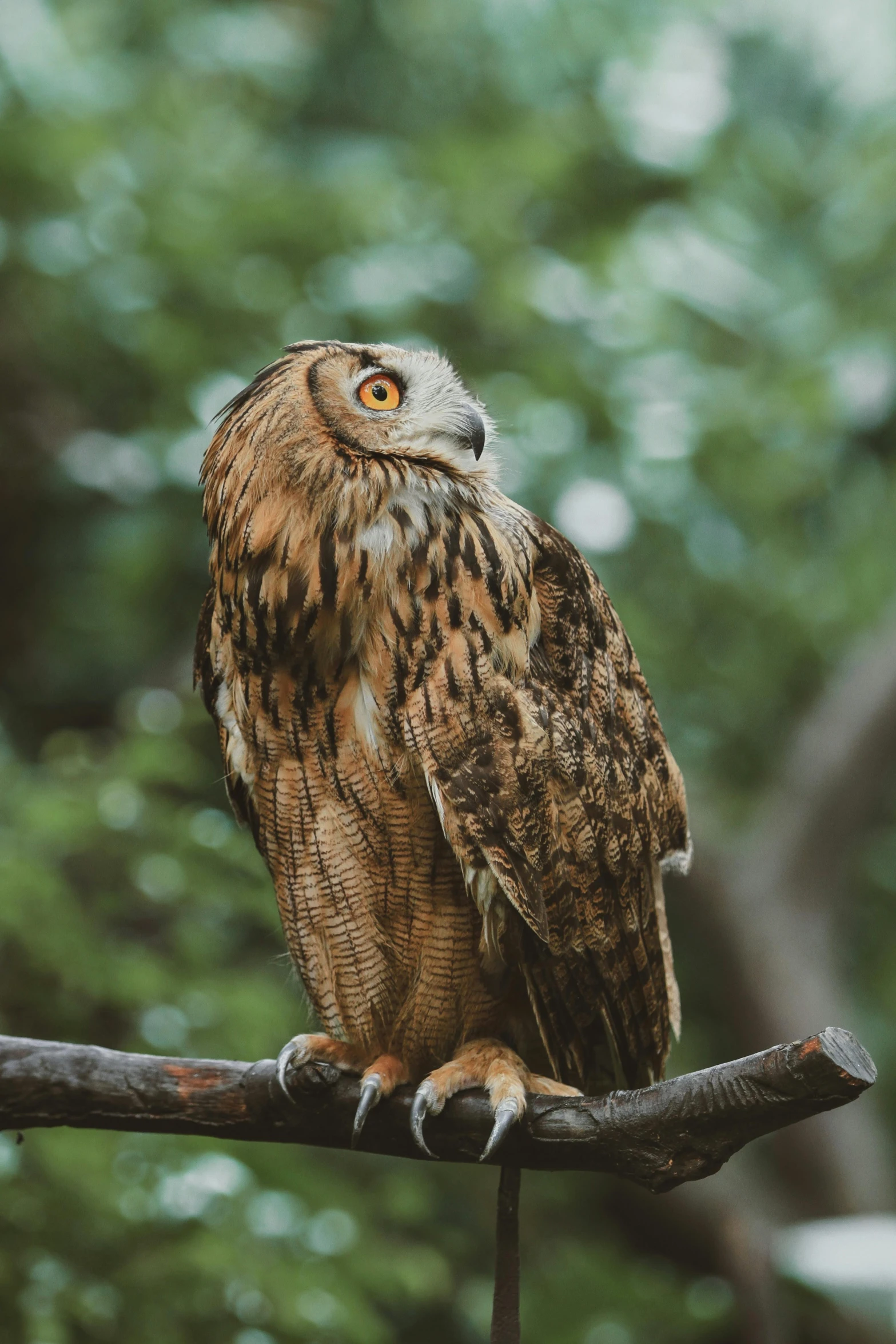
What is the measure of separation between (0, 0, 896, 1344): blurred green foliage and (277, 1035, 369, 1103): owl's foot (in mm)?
745

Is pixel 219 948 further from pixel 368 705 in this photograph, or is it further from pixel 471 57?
pixel 471 57

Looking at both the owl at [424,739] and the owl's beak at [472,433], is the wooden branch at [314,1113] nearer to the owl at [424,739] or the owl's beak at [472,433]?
the owl at [424,739]

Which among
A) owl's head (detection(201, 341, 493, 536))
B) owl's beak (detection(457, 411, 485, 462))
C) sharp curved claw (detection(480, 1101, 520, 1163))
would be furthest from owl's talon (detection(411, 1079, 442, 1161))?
owl's beak (detection(457, 411, 485, 462))

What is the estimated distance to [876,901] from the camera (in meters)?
6.28

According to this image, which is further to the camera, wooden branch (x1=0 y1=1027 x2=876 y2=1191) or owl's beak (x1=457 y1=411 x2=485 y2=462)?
owl's beak (x1=457 y1=411 x2=485 y2=462)

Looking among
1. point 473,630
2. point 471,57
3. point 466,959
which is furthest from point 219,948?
point 471,57

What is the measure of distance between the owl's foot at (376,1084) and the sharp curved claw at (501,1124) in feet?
0.69

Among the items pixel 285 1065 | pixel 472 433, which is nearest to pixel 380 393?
pixel 472 433

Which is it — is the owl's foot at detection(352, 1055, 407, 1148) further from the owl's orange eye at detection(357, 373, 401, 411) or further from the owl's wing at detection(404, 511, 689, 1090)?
the owl's orange eye at detection(357, 373, 401, 411)

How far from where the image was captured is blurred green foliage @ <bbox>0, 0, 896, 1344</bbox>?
108 inches

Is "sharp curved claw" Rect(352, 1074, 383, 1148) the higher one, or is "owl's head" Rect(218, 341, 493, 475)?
"owl's head" Rect(218, 341, 493, 475)

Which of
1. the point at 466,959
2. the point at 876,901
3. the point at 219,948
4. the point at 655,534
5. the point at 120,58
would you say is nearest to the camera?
the point at 466,959

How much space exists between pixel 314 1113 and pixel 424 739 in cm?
59

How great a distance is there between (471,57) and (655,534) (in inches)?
89.7
